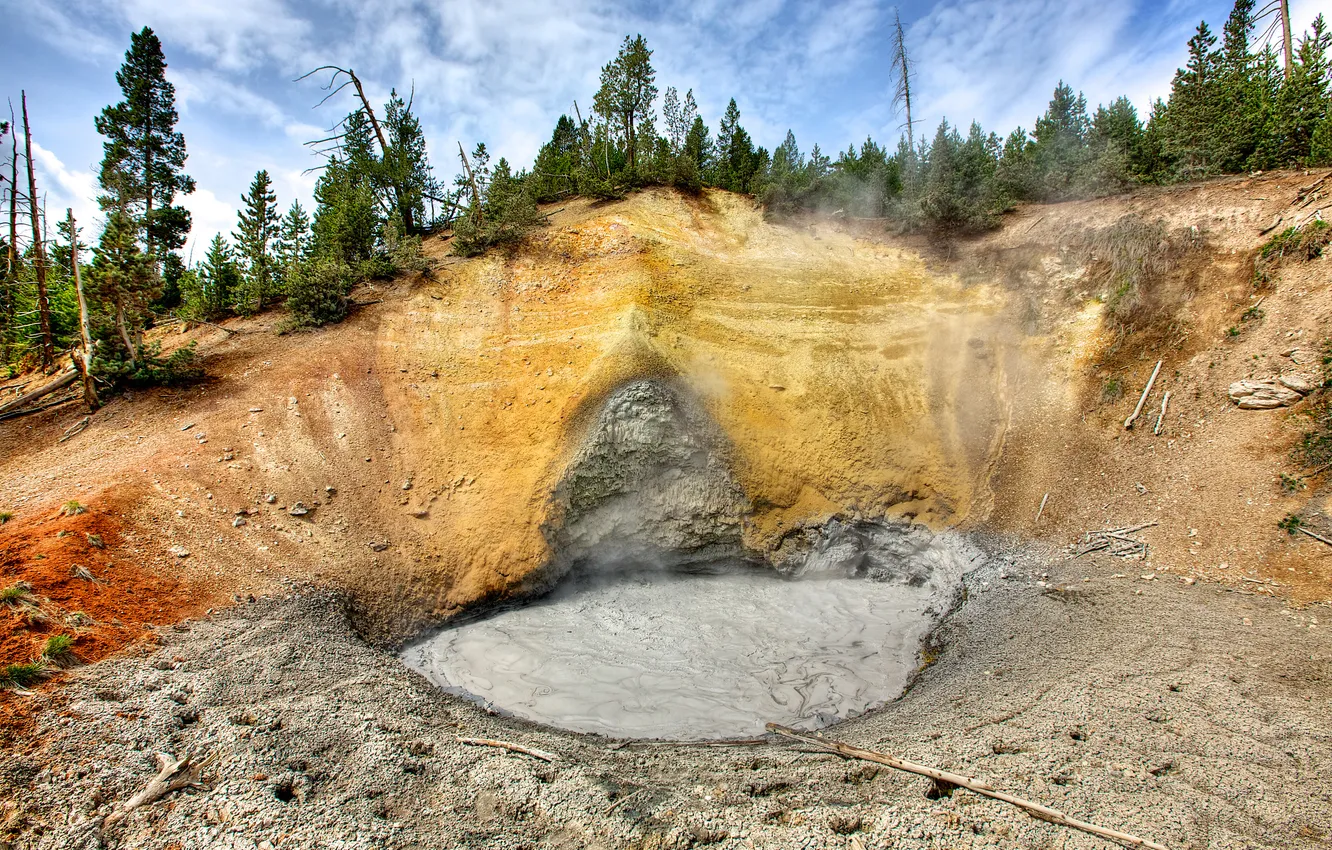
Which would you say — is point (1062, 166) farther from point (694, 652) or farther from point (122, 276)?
point (122, 276)

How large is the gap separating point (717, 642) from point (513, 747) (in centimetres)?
451

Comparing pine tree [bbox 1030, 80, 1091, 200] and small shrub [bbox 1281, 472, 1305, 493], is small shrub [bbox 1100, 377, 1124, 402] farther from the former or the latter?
pine tree [bbox 1030, 80, 1091, 200]

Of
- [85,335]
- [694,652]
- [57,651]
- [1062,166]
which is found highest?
[1062,166]

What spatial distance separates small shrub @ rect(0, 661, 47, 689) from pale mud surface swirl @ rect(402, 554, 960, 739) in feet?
13.7

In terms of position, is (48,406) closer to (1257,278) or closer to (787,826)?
(787,826)

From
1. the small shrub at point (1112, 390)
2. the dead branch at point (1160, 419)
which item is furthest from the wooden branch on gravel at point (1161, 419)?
the small shrub at point (1112, 390)

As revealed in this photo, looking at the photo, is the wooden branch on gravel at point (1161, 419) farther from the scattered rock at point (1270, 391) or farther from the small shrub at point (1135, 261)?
the small shrub at point (1135, 261)

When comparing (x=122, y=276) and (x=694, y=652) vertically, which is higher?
(x=122, y=276)

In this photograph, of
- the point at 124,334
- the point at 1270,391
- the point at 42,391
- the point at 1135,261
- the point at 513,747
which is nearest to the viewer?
the point at 513,747

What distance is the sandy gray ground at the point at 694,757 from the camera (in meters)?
4.34

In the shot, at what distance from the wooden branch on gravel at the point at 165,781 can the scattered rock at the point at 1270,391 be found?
16715mm

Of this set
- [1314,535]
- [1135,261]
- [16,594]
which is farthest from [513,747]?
[1135,261]

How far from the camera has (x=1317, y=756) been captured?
5039 millimetres

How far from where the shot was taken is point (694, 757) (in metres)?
6.18
